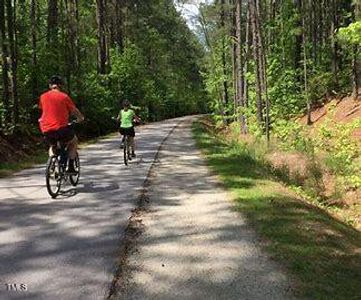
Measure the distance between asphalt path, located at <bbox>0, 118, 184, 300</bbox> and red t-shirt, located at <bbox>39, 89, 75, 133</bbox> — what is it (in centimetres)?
137

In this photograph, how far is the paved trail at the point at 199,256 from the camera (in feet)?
17.9

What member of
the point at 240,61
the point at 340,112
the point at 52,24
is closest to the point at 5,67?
the point at 52,24

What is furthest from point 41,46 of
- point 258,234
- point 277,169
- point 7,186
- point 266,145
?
point 258,234

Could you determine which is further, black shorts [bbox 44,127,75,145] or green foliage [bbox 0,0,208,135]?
green foliage [bbox 0,0,208,135]

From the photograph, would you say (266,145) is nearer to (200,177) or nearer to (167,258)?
(200,177)

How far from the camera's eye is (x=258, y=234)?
7.59 metres

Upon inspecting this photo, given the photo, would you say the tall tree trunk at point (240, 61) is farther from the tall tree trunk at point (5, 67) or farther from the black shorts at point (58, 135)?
the black shorts at point (58, 135)

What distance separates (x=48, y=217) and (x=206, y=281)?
145 inches

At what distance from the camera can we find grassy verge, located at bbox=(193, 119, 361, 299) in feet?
18.6

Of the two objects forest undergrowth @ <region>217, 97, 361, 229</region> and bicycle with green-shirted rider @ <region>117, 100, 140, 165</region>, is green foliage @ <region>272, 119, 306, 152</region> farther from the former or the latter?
bicycle with green-shirted rider @ <region>117, 100, 140, 165</region>

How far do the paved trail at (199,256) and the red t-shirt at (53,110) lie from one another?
229 cm

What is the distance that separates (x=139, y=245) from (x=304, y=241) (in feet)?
7.30

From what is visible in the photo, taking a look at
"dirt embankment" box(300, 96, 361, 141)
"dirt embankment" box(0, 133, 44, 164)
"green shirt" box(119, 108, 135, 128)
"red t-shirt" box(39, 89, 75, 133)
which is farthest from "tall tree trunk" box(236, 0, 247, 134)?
"red t-shirt" box(39, 89, 75, 133)

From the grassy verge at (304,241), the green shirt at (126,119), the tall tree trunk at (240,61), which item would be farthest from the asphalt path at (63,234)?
the tall tree trunk at (240,61)
